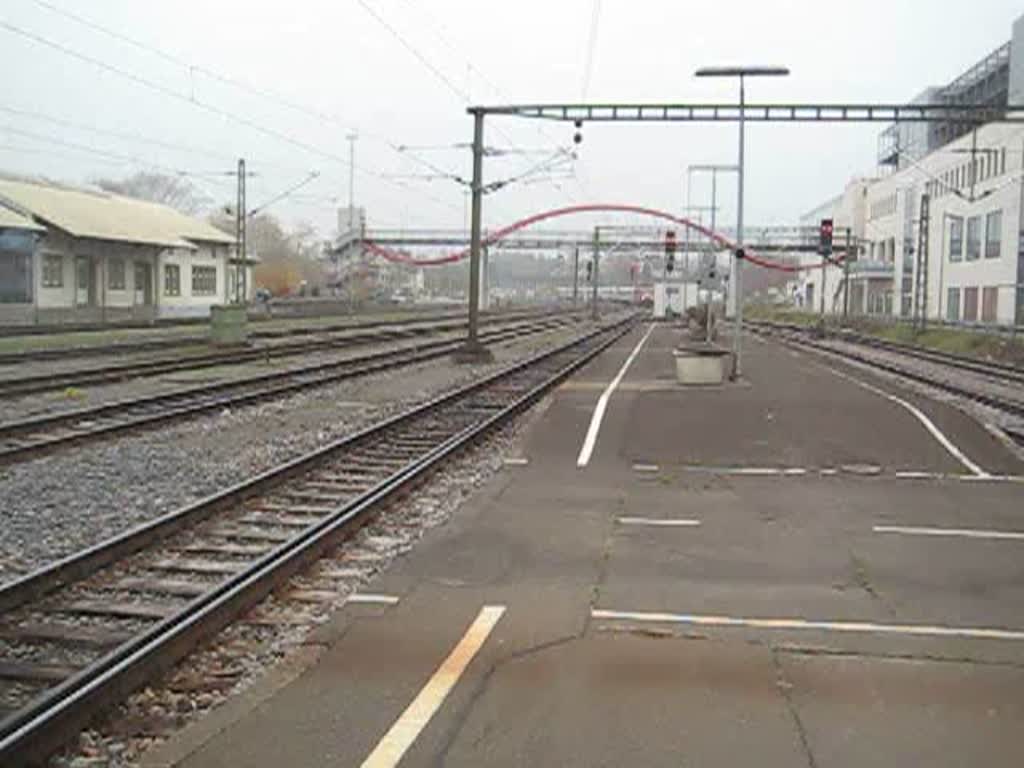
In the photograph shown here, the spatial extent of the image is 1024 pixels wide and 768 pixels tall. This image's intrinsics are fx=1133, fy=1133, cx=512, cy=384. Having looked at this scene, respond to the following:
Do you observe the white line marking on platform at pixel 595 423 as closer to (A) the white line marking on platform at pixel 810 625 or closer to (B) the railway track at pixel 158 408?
(B) the railway track at pixel 158 408

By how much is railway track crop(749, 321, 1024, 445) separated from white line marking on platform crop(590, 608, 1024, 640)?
11560 mm

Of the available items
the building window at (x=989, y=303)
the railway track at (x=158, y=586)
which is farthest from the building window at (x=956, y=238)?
the railway track at (x=158, y=586)

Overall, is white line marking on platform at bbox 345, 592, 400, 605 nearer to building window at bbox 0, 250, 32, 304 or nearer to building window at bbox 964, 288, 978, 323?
building window at bbox 0, 250, 32, 304

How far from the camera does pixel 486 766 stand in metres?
4.62

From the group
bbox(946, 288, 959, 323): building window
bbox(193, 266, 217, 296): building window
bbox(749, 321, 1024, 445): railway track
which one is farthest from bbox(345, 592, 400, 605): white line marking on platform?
bbox(946, 288, 959, 323): building window

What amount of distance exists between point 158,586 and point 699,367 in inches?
699

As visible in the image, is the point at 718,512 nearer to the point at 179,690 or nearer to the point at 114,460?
the point at 179,690

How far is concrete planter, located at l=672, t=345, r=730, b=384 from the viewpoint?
24031 mm

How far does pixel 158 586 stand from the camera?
754 cm

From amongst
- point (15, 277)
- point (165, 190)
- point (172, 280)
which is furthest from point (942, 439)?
point (165, 190)

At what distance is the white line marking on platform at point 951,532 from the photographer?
380 inches

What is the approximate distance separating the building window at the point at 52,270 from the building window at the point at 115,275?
4.52 meters

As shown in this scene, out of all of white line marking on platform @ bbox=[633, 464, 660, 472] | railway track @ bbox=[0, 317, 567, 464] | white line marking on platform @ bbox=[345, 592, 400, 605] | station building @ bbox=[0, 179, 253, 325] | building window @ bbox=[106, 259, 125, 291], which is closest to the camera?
white line marking on platform @ bbox=[345, 592, 400, 605]

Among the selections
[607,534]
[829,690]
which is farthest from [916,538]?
[829,690]
